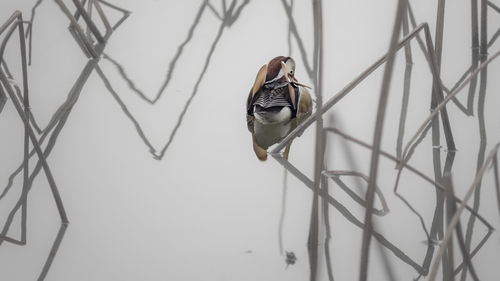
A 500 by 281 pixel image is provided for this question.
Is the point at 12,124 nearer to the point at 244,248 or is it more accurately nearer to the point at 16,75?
the point at 16,75

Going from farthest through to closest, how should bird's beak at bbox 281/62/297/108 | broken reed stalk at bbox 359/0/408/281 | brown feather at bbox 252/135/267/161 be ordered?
bird's beak at bbox 281/62/297/108 < brown feather at bbox 252/135/267/161 < broken reed stalk at bbox 359/0/408/281

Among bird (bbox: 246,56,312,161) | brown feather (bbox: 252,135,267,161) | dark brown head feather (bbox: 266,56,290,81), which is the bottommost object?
brown feather (bbox: 252,135,267,161)

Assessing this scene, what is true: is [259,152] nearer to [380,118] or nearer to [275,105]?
[275,105]

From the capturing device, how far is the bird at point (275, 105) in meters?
1.05

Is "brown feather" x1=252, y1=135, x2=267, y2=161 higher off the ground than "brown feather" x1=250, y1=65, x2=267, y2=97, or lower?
lower

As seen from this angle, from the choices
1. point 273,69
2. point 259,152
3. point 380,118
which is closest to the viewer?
point 380,118

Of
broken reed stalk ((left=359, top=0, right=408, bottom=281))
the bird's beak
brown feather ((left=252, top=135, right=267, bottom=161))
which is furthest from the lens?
the bird's beak

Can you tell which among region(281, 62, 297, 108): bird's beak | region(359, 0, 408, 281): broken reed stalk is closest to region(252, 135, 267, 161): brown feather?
region(281, 62, 297, 108): bird's beak

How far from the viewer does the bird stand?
105 centimetres

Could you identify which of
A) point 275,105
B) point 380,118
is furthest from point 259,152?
point 380,118

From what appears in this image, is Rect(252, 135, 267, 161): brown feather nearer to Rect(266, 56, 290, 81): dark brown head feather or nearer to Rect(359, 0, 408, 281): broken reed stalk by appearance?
Rect(266, 56, 290, 81): dark brown head feather

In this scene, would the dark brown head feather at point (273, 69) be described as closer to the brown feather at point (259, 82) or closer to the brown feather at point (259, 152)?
the brown feather at point (259, 82)

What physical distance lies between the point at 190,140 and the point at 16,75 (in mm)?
396

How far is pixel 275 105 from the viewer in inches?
41.8
